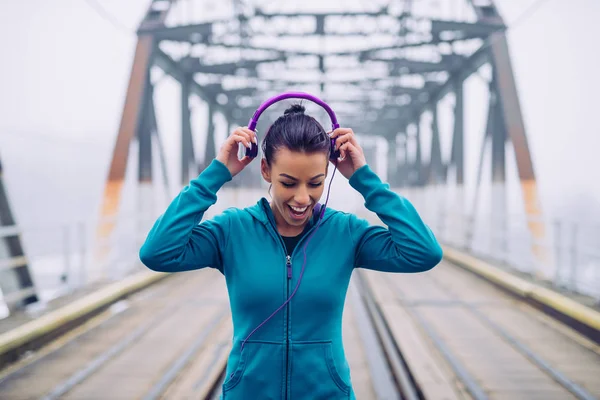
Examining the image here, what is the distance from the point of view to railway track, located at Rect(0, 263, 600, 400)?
352cm

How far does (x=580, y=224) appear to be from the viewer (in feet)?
17.8

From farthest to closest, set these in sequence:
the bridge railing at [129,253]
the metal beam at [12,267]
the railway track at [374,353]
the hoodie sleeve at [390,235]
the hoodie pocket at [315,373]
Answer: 1. the bridge railing at [129,253]
2. the metal beam at [12,267]
3. the railway track at [374,353]
4. the hoodie sleeve at [390,235]
5. the hoodie pocket at [315,373]

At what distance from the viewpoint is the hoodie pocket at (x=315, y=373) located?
1.29 m

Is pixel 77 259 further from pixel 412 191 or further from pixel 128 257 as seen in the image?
pixel 412 191

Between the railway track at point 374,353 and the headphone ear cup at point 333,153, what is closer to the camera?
the headphone ear cup at point 333,153

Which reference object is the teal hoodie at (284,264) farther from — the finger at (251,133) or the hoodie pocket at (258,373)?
the finger at (251,133)

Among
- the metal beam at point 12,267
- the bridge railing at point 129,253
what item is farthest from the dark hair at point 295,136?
the metal beam at point 12,267

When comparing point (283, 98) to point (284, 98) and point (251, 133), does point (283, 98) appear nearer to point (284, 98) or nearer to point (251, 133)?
point (284, 98)

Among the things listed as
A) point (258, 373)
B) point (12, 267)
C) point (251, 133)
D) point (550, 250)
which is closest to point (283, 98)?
point (251, 133)

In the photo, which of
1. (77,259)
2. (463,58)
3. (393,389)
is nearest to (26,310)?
(77,259)

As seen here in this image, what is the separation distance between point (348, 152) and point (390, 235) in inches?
11.6

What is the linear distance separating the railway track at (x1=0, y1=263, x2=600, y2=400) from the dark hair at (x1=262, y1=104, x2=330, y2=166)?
2626mm

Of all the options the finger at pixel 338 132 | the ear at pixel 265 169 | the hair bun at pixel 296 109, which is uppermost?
the hair bun at pixel 296 109

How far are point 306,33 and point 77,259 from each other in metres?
7.53
